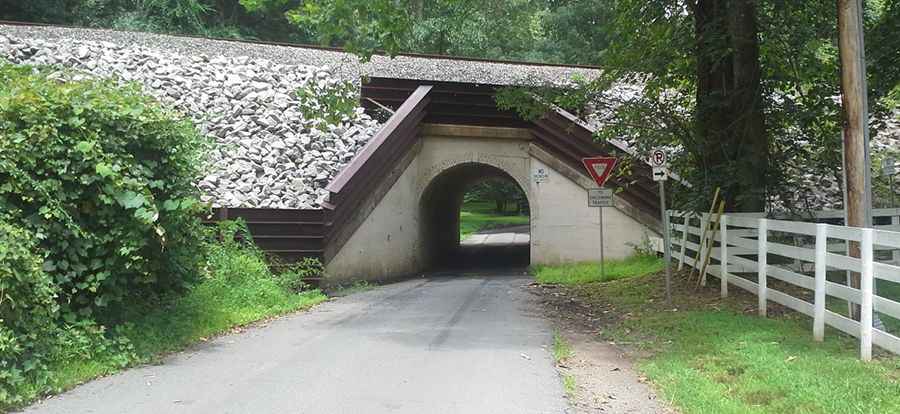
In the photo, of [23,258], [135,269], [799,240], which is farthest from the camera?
[799,240]

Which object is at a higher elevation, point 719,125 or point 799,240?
point 719,125

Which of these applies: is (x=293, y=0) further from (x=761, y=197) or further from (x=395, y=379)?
(x=395, y=379)

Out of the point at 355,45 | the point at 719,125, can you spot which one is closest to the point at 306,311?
the point at 355,45

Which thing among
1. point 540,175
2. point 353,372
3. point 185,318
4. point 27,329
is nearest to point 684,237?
point 540,175

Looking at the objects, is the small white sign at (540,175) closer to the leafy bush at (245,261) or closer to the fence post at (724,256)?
the leafy bush at (245,261)

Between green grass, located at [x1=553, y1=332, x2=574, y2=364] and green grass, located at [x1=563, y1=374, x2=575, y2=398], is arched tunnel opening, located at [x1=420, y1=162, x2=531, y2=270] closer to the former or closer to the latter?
green grass, located at [x1=553, y1=332, x2=574, y2=364]

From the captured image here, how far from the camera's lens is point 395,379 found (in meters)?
7.18

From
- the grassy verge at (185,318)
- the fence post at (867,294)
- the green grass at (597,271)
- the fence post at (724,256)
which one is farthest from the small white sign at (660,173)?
the grassy verge at (185,318)

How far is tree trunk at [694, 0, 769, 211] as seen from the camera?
12539mm

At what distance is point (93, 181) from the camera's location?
25.9ft

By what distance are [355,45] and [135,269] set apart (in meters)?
5.18

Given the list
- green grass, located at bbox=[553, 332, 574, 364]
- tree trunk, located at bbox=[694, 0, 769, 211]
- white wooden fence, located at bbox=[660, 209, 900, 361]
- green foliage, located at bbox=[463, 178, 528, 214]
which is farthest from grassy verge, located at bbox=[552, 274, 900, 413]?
green foliage, located at bbox=[463, 178, 528, 214]

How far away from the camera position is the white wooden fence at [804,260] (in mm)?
7074

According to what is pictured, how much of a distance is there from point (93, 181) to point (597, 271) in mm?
13058
